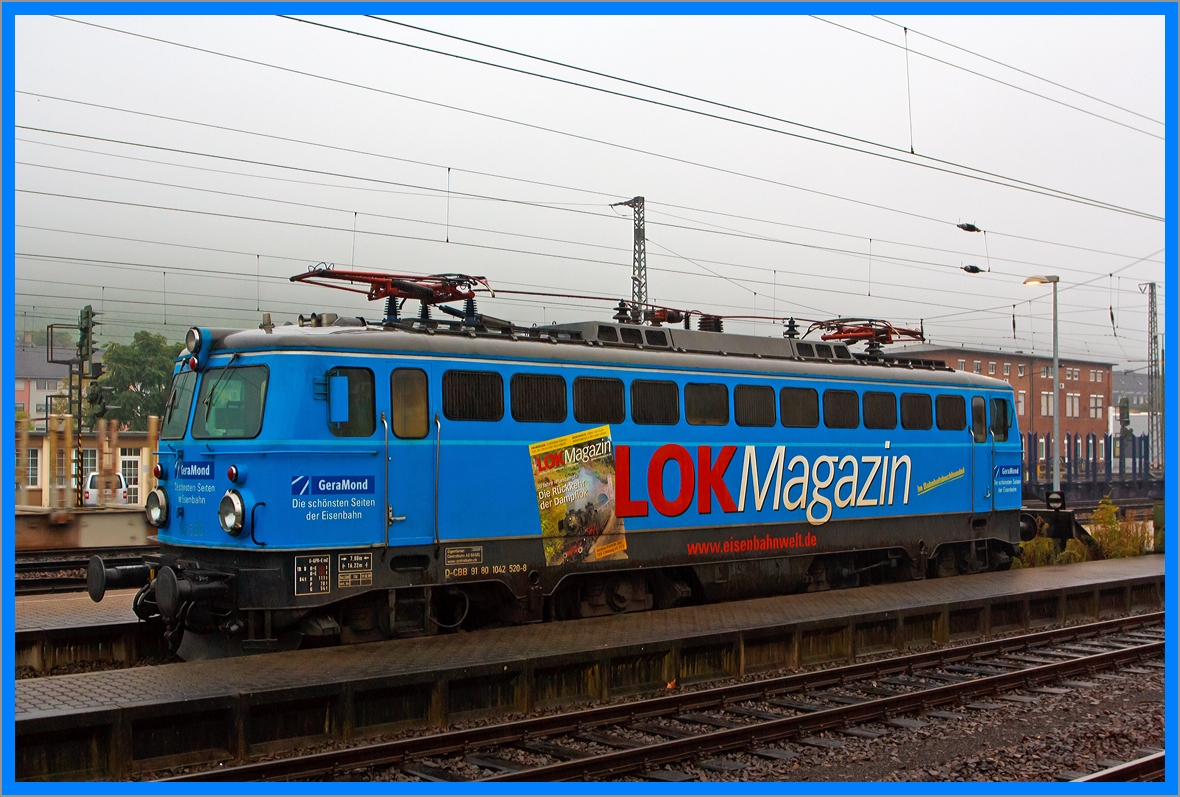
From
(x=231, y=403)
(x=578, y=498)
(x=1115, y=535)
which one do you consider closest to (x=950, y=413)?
(x=1115, y=535)

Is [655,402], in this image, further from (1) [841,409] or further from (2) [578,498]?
(1) [841,409]

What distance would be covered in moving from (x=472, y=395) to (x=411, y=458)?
1.04 metres

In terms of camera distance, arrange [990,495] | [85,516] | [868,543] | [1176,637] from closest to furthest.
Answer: [1176,637] → [868,543] → [990,495] → [85,516]

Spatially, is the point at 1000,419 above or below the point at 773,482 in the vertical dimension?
above

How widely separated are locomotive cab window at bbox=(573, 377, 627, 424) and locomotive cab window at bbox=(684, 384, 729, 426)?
1.10m

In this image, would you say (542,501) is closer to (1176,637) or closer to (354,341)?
(354,341)

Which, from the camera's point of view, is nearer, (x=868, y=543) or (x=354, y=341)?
(x=354, y=341)

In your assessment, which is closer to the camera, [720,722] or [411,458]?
[720,722]

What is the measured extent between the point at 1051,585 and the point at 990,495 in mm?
2401

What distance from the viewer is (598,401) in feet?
44.5

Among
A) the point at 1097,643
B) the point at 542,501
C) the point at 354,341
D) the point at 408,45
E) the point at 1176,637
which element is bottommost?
the point at 1097,643

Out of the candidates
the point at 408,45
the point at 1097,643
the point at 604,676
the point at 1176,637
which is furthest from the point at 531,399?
the point at 1097,643

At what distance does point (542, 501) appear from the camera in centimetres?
1298

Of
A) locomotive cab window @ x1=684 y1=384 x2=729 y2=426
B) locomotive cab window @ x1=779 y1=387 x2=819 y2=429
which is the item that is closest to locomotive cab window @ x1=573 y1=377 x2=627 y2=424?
locomotive cab window @ x1=684 y1=384 x2=729 y2=426
